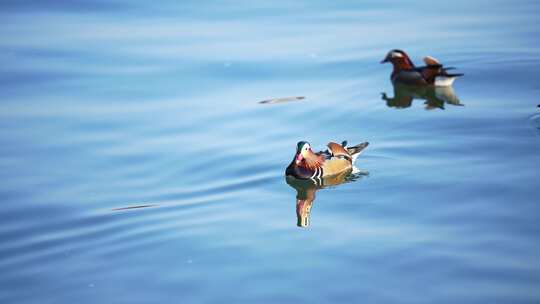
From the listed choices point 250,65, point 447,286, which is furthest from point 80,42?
point 447,286

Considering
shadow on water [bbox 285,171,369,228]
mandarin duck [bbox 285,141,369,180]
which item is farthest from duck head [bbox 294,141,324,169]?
shadow on water [bbox 285,171,369,228]

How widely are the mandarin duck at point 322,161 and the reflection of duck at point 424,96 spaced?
2771mm

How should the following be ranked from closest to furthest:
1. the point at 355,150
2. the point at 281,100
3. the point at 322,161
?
the point at 322,161, the point at 355,150, the point at 281,100

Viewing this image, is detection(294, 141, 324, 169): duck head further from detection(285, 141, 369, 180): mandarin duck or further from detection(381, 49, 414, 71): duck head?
A: detection(381, 49, 414, 71): duck head

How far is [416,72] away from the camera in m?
17.9

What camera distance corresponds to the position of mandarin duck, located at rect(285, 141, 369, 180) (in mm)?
13367

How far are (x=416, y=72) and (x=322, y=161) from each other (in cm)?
478

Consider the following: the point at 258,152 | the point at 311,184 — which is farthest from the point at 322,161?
the point at 258,152

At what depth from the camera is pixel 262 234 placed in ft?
37.6

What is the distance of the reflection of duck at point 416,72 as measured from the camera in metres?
17.4

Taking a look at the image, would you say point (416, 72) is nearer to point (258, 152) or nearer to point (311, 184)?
point (258, 152)

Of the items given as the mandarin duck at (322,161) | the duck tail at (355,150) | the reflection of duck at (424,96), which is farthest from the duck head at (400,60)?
the duck tail at (355,150)

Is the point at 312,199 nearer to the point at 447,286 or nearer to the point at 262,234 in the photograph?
the point at 262,234

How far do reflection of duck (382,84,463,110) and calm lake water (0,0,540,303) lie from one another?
0.07 metres
